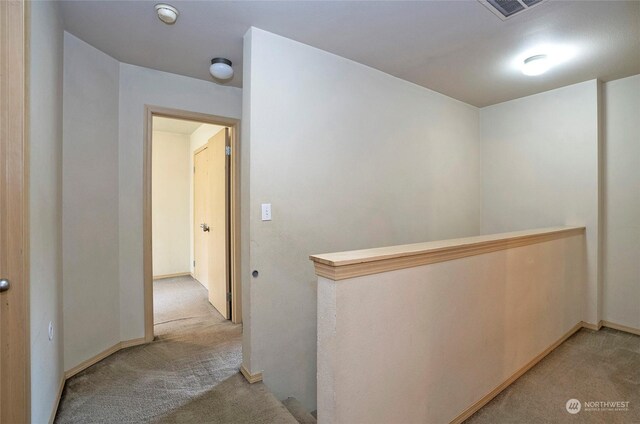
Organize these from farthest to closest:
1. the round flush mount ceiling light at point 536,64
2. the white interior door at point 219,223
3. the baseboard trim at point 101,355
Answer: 1. the white interior door at point 219,223
2. the round flush mount ceiling light at point 536,64
3. the baseboard trim at point 101,355

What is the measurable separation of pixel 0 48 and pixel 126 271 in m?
1.88

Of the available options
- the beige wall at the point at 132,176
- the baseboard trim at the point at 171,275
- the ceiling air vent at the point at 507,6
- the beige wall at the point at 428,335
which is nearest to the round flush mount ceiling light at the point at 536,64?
the ceiling air vent at the point at 507,6

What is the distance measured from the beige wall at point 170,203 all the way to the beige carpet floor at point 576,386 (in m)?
4.72

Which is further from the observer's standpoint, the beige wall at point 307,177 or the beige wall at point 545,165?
the beige wall at point 545,165

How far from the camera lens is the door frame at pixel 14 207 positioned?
1.19m

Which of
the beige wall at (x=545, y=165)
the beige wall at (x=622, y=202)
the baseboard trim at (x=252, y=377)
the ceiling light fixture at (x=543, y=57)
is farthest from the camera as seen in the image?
the beige wall at (x=545, y=165)

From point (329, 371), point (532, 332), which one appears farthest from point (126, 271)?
point (532, 332)

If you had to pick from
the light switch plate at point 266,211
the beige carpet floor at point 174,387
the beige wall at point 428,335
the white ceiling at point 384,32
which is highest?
the white ceiling at point 384,32

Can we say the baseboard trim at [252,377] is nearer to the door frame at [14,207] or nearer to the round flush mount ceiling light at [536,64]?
the door frame at [14,207]

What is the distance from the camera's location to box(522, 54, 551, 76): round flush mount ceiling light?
2523mm

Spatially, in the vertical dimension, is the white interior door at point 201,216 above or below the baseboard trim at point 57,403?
above

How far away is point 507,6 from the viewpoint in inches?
74.9
